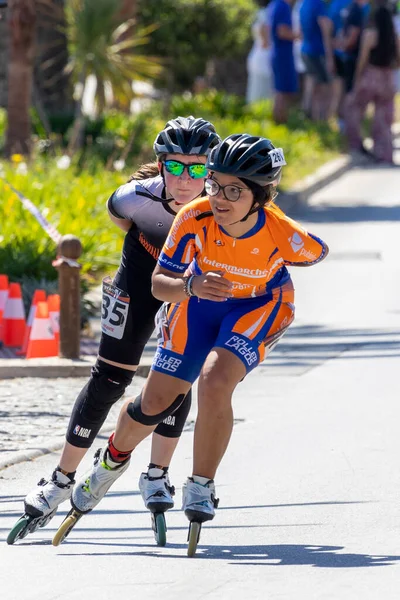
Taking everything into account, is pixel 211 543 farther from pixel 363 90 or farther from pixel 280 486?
pixel 363 90

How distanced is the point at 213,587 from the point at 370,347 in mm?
5967

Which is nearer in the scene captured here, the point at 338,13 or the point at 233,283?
the point at 233,283

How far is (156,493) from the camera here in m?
6.21

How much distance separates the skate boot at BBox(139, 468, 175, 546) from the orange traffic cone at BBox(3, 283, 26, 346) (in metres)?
5.28

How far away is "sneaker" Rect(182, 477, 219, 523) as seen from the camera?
19.0 ft

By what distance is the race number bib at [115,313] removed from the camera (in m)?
6.25

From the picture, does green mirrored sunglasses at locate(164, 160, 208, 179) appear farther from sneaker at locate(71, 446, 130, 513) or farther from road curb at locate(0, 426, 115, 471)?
road curb at locate(0, 426, 115, 471)

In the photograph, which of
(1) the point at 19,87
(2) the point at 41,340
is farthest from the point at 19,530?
(1) the point at 19,87

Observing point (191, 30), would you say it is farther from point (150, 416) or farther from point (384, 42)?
point (150, 416)

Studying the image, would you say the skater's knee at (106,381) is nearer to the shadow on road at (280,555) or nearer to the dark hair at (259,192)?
the shadow on road at (280,555)

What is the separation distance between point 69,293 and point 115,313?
402 centimetres

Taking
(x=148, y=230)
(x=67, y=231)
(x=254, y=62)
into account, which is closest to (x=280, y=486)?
(x=148, y=230)

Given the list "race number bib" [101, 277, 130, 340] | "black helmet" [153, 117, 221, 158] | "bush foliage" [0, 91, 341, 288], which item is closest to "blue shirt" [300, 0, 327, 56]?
"bush foliage" [0, 91, 341, 288]

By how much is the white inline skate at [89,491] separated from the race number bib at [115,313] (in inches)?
19.2
